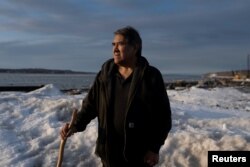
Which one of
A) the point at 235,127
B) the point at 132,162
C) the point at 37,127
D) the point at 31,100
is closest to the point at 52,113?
the point at 37,127

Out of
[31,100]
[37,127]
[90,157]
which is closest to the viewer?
[90,157]

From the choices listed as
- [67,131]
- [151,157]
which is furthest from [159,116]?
[67,131]

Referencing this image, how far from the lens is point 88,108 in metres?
4.59

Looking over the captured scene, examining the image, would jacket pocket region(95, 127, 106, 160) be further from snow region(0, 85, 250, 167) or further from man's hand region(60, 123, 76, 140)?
snow region(0, 85, 250, 167)

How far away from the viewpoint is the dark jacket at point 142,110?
13.6ft

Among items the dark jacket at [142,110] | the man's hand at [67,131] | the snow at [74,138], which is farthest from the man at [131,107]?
the snow at [74,138]

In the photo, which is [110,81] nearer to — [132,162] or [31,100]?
[132,162]

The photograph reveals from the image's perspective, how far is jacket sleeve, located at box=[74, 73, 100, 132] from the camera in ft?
14.8

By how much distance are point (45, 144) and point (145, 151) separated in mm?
4262

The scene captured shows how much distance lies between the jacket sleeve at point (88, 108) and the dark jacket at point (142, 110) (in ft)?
0.48

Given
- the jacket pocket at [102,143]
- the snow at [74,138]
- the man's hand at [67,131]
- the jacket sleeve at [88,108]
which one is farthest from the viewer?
the snow at [74,138]

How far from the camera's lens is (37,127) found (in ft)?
29.9

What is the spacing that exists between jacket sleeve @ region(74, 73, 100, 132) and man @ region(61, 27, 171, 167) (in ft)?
0.40

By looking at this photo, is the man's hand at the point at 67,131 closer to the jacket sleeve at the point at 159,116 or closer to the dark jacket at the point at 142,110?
the dark jacket at the point at 142,110
